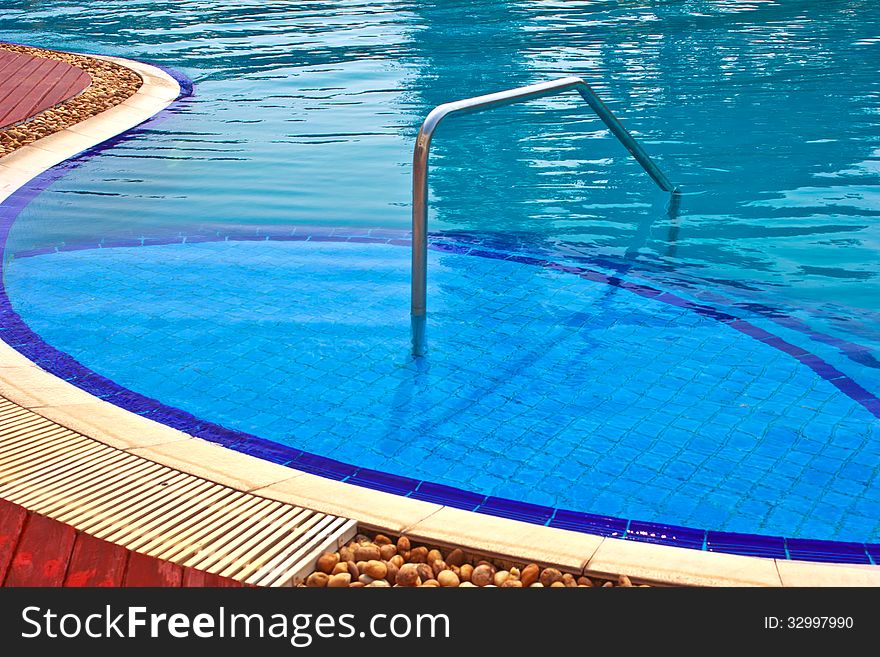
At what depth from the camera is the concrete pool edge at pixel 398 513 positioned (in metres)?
2.99

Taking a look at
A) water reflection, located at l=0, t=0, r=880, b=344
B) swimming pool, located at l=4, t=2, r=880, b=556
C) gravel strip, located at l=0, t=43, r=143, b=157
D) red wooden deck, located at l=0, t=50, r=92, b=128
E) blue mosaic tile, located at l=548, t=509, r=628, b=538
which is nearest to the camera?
blue mosaic tile, located at l=548, t=509, r=628, b=538

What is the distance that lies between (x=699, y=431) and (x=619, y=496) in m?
0.69

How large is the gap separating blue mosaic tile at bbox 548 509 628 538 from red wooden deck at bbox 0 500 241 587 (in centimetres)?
129

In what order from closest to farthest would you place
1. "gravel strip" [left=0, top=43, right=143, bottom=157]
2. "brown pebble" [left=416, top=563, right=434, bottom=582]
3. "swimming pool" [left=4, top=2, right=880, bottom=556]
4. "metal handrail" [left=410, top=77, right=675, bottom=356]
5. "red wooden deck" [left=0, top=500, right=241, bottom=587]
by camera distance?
"red wooden deck" [left=0, top=500, right=241, bottom=587], "brown pebble" [left=416, top=563, right=434, bottom=582], "swimming pool" [left=4, top=2, right=880, bottom=556], "metal handrail" [left=410, top=77, right=675, bottom=356], "gravel strip" [left=0, top=43, right=143, bottom=157]

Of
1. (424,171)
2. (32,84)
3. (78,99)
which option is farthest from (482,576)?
(32,84)

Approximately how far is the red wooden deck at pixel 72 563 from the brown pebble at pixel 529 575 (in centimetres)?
82

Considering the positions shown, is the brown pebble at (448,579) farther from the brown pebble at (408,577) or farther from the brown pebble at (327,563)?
the brown pebble at (327,563)

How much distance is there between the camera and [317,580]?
2924 millimetres

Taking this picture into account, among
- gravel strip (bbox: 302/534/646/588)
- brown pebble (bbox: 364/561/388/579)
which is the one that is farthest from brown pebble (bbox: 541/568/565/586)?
brown pebble (bbox: 364/561/388/579)

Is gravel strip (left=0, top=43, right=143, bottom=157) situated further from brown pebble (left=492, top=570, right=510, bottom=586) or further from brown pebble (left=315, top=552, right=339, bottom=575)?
brown pebble (left=492, top=570, right=510, bottom=586)

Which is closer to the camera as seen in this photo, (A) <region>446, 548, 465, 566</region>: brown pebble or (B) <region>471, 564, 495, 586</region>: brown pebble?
(B) <region>471, 564, 495, 586</region>: brown pebble

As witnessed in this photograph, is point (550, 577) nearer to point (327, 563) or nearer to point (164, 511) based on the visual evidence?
point (327, 563)

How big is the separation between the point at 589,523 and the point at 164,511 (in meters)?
1.49

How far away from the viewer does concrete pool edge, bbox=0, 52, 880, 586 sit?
2992 millimetres
